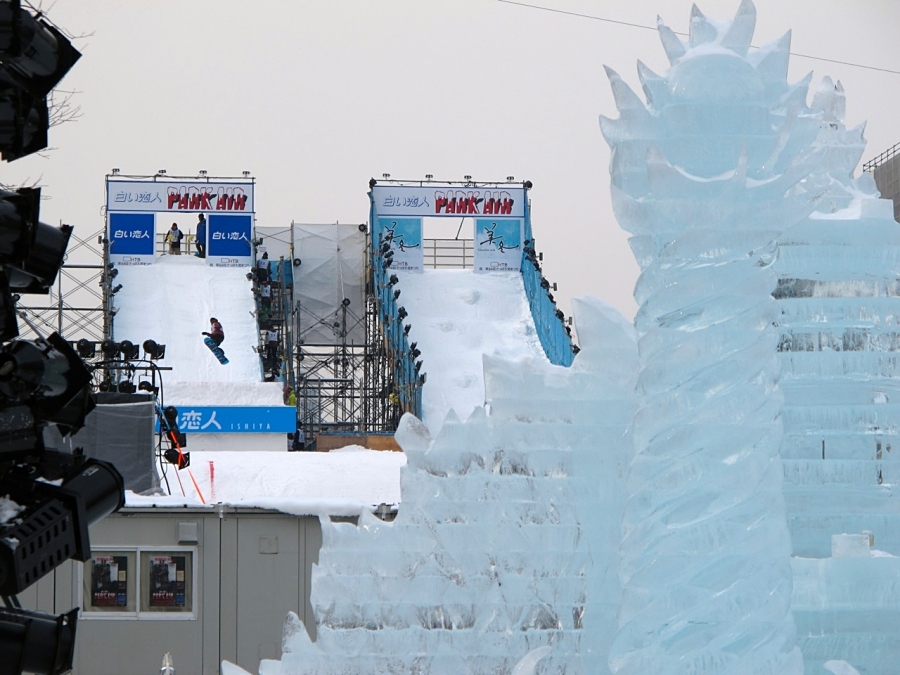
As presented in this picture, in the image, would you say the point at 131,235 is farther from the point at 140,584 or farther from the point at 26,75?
the point at 26,75

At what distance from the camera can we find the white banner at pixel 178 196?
2900 cm

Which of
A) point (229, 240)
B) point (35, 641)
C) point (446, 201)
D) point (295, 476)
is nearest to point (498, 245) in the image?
point (446, 201)

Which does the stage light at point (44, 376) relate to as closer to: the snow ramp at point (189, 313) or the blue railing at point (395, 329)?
the blue railing at point (395, 329)

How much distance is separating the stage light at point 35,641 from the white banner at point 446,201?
2478 cm

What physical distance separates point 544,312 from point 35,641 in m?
22.6

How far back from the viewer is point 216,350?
26.4m

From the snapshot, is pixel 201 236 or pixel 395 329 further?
pixel 201 236

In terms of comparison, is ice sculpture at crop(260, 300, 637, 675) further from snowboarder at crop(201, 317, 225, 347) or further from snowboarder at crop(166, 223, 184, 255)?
snowboarder at crop(166, 223, 184, 255)

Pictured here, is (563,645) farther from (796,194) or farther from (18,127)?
(18,127)

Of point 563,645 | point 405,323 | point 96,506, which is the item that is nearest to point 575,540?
point 563,645

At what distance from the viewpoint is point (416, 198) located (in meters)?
28.9

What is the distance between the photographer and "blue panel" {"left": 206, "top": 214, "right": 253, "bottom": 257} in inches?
1164

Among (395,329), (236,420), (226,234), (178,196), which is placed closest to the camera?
(236,420)

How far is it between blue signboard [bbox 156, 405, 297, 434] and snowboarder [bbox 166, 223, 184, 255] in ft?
28.0
